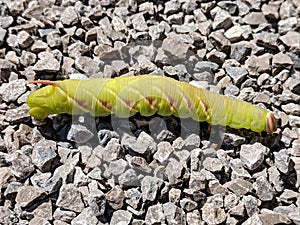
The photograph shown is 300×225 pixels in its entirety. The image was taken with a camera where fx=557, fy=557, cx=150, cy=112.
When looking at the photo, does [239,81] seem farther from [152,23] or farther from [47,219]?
[47,219]

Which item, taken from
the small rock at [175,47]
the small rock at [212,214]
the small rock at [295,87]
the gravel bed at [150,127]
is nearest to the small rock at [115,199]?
the gravel bed at [150,127]

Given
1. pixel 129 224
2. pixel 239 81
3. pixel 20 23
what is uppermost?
pixel 20 23

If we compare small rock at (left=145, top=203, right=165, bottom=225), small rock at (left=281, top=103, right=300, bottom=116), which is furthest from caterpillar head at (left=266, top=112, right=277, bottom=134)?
small rock at (left=145, top=203, right=165, bottom=225)

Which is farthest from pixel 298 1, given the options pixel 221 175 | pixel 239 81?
pixel 221 175

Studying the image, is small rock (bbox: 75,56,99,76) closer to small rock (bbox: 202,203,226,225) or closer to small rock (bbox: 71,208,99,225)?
small rock (bbox: 71,208,99,225)

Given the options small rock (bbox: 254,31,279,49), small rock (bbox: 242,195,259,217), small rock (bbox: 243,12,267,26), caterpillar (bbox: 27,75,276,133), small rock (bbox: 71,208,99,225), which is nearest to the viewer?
small rock (bbox: 71,208,99,225)

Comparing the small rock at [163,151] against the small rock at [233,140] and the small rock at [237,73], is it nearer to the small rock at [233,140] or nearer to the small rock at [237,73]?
the small rock at [233,140]
